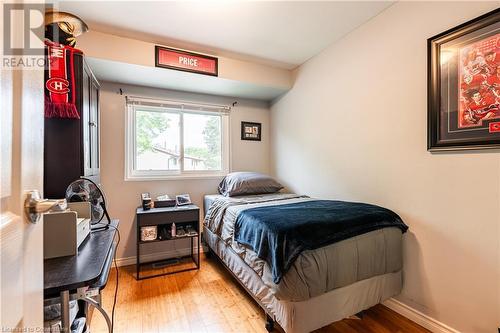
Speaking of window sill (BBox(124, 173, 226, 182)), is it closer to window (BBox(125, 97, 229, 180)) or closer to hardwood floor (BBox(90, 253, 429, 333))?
window (BBox(125, 97, 229, 180))

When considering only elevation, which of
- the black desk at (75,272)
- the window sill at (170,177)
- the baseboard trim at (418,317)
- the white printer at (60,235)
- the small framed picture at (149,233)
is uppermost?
the window sill at (170,177)

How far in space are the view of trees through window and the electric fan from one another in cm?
142

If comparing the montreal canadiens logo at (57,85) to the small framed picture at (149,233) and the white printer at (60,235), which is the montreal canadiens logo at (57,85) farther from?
the small framed picture at (149,233)

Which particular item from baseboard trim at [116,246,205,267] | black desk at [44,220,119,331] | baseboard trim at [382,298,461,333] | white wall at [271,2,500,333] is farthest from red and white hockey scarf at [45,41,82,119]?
baseboard trim at [382,298,461,333]

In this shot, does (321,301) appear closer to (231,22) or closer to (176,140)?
(231,22)

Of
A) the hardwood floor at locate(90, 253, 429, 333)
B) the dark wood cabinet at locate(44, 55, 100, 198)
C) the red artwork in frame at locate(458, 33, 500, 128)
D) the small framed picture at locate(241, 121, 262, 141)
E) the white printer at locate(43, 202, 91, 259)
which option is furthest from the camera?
the small framed picture at locate(241, 121, 262, 141)

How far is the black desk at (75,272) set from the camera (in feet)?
2.70

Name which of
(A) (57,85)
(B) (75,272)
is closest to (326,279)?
(B) (75,272)

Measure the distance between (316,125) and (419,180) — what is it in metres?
1.27

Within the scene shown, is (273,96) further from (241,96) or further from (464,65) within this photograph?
(464,65)

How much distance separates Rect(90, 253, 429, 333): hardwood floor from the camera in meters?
1.67

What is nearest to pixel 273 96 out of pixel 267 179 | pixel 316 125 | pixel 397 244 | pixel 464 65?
pixel 316 125

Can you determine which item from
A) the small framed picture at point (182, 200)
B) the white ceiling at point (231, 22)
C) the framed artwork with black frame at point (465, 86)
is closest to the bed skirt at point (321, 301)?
the framed artwork with black frame at point (465, 86)

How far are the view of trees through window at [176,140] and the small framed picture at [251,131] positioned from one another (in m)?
0.35
